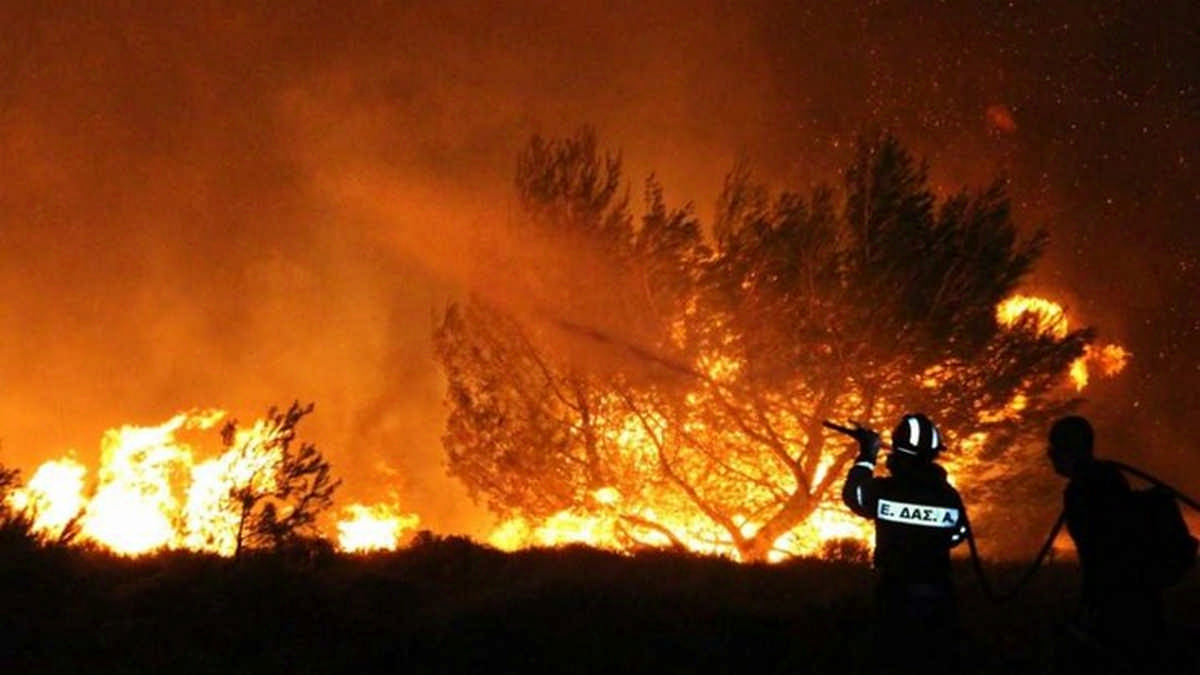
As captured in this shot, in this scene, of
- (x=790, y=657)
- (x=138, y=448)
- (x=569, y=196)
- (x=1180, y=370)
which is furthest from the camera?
(x=1180, y=370)

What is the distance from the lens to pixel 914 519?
18.9ft

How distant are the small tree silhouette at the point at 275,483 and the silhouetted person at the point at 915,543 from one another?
6.75 meters

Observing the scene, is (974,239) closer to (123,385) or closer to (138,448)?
(138,448)

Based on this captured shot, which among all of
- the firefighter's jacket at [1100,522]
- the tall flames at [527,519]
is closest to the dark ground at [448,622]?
the firefighter's jacket at [1100,522]

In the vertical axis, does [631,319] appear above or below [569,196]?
below

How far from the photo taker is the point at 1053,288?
131 ft

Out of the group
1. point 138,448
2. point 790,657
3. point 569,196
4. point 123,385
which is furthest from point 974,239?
point 123,385

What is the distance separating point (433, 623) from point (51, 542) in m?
3.51

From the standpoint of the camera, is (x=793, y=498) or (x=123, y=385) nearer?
(x=793, y=498)

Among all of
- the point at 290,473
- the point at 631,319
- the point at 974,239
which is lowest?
the point at 290,473

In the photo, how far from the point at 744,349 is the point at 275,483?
25.7 feet

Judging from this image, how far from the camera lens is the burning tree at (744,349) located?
15320 millimetres

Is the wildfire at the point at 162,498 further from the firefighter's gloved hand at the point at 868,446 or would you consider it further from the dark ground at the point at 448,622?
the firefighter's gloved hand at the point at 868,446

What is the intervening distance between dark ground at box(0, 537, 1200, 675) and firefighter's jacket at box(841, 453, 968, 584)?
18.7 inches
